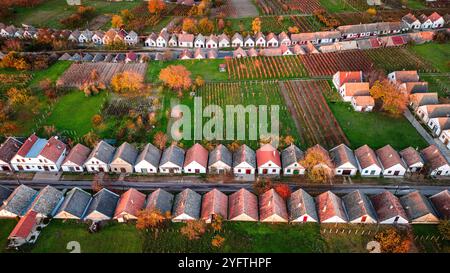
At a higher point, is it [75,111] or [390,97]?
[390,97]

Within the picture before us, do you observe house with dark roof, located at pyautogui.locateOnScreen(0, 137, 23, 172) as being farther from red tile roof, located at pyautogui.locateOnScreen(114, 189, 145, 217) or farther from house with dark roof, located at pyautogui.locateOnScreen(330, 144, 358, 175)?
house with dark roof, located at pyautogui.locateOnScreen(330, 144, 358, 175)

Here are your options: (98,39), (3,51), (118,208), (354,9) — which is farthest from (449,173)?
(3,51)

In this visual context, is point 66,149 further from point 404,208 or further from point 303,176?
point 404,208

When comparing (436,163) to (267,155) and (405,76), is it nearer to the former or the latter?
(267,155)

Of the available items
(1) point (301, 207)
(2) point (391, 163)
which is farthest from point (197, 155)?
(2) point (391, 163)

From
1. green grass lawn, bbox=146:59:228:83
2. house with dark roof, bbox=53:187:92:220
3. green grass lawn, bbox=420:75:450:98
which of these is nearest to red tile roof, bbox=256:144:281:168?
house with dark roof, bbox=53:187:92:220

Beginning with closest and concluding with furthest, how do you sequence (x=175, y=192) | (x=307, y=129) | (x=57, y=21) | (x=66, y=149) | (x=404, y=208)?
1. (x=404, y=208)
2. (x=175, y=192)
3. (x=66, y=149)
4. (x=307, y=129)
5. (x=57, y=21)

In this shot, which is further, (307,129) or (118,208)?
(307,129)
